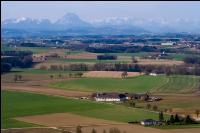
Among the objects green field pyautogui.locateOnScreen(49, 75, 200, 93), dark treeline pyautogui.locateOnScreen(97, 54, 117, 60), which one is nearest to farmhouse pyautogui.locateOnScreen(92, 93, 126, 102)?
green field pyautogui.locateOnScreen(49, 75, 200, 93)

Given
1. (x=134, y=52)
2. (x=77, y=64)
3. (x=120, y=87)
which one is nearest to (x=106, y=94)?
(x=120, y=87)

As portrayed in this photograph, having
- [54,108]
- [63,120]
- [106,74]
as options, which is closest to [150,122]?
[63,120]

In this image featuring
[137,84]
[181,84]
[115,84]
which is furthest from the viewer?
[115,84]

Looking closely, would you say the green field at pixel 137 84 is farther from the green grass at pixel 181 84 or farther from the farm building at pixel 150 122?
the farm building at pixel 150 122

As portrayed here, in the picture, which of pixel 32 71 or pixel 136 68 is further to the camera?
pixel 136 68

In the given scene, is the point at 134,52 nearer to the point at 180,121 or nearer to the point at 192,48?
the point at 192,48

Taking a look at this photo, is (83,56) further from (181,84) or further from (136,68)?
(181,84)
